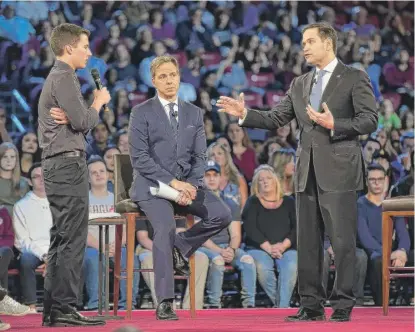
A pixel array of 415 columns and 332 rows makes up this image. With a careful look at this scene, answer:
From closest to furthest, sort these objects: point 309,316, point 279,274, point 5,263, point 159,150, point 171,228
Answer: point 309,316 < point 171,228 < point 159,150 < point 5,263 < point 279,274

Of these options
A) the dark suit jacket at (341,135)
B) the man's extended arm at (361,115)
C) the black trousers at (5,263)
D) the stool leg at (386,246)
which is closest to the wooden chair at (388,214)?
the stool leg at (386,246)

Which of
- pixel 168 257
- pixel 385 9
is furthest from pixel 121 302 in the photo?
pixel 385 9

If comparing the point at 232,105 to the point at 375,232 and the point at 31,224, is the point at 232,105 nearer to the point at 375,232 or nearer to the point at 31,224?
the point at 31,224

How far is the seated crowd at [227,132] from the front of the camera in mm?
6695

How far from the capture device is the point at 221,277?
6.67 m

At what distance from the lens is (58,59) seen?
443 cm

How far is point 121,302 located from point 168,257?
1960 mm

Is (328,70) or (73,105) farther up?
(328,70)

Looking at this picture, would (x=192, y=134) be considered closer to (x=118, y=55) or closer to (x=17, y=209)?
(x=17, y=209)

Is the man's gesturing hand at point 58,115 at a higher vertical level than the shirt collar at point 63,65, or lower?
lower

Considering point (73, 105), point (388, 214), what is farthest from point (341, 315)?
point (73, 105)

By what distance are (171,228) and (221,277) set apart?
2.00 metres

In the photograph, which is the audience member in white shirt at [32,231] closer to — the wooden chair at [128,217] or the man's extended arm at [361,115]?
the wooden chair at [128,217]

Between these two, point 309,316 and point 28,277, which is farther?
point 28,277
